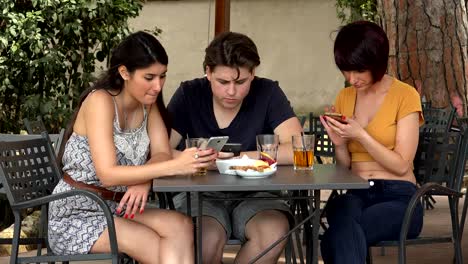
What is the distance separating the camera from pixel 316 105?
17.8 m

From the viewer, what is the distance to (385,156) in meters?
4.34

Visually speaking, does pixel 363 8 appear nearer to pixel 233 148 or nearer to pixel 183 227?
pixel 233 148

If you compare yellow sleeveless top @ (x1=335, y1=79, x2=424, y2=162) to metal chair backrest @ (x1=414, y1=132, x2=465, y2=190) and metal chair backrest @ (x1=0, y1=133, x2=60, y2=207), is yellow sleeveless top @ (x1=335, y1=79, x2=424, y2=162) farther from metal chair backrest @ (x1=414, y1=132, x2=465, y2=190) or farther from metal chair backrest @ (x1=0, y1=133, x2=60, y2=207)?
metal chair backrest @ (x1=0, y1=133, x2=60, y2=207)

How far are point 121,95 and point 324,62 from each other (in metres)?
13.7

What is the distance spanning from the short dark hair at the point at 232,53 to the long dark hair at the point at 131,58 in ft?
0.75

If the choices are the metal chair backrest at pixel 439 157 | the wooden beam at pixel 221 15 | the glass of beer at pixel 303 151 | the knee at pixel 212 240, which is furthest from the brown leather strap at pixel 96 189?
the wooden beam at pixel 221 15

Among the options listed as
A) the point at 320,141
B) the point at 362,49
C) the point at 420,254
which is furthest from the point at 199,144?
the point at 320,141

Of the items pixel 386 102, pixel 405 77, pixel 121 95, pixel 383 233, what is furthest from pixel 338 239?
pixel 405 77

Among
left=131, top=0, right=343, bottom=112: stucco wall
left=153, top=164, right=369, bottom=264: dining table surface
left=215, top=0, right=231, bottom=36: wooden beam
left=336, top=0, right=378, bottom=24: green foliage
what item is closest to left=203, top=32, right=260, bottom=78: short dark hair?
left=153, top=164, right=369, bottom=264: dining table surface

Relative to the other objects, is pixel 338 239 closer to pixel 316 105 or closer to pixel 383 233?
pixel 383 233

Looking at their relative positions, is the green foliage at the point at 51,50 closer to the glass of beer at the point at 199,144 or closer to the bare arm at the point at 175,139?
the bare arm at the point at 175,139

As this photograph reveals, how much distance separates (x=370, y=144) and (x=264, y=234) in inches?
21.1

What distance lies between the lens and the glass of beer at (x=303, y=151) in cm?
417

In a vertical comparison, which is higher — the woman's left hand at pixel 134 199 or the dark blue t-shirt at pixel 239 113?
the dark blue t-shirt at pixel 239 113
